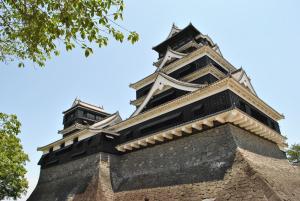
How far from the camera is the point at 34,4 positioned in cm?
550

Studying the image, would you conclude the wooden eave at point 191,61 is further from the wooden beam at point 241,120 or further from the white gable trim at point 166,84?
the wooden beam at point 241,120

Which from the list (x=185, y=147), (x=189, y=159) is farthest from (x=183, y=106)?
(x=189, y=159)

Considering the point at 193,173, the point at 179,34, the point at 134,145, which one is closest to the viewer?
the point at 193,173

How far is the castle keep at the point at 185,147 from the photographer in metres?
11.6

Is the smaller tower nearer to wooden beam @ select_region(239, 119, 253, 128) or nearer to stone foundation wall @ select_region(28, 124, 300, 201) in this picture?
stone foundation wall @ select_region(28, 124, 300, 201)

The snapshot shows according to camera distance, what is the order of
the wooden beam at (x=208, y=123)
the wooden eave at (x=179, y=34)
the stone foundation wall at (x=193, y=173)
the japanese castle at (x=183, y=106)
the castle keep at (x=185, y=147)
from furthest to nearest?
the wooden eave at (x=179, y=34)
the japanese castle at (x=183, y=106)
the wooden beam at (x=208, y=123)
the castle keep at (x=185, y=147)
the stone foundation wall at (x=193, y=173)

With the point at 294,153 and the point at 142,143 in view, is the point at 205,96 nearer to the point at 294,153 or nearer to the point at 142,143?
the point at 142,143

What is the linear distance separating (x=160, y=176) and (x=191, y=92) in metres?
5.22

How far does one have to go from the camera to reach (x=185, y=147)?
13.9 metres

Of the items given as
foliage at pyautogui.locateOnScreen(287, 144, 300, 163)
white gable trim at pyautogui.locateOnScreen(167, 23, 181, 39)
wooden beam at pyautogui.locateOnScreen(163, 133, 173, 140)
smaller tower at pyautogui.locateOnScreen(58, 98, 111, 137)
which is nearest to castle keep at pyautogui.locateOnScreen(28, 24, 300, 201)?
wooden beam at pyautogui.locateOnScreen(163, 133, 173, 140)

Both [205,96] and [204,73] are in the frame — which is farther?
[204,73]

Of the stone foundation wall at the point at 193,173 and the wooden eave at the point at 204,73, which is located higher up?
the wooden eave at the point at 204,73

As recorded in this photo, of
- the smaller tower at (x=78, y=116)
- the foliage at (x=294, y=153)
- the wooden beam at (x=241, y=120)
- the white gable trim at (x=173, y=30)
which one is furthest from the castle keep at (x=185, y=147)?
the foliage at (x=294, y=153)

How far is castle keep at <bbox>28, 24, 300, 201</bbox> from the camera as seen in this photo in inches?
455
